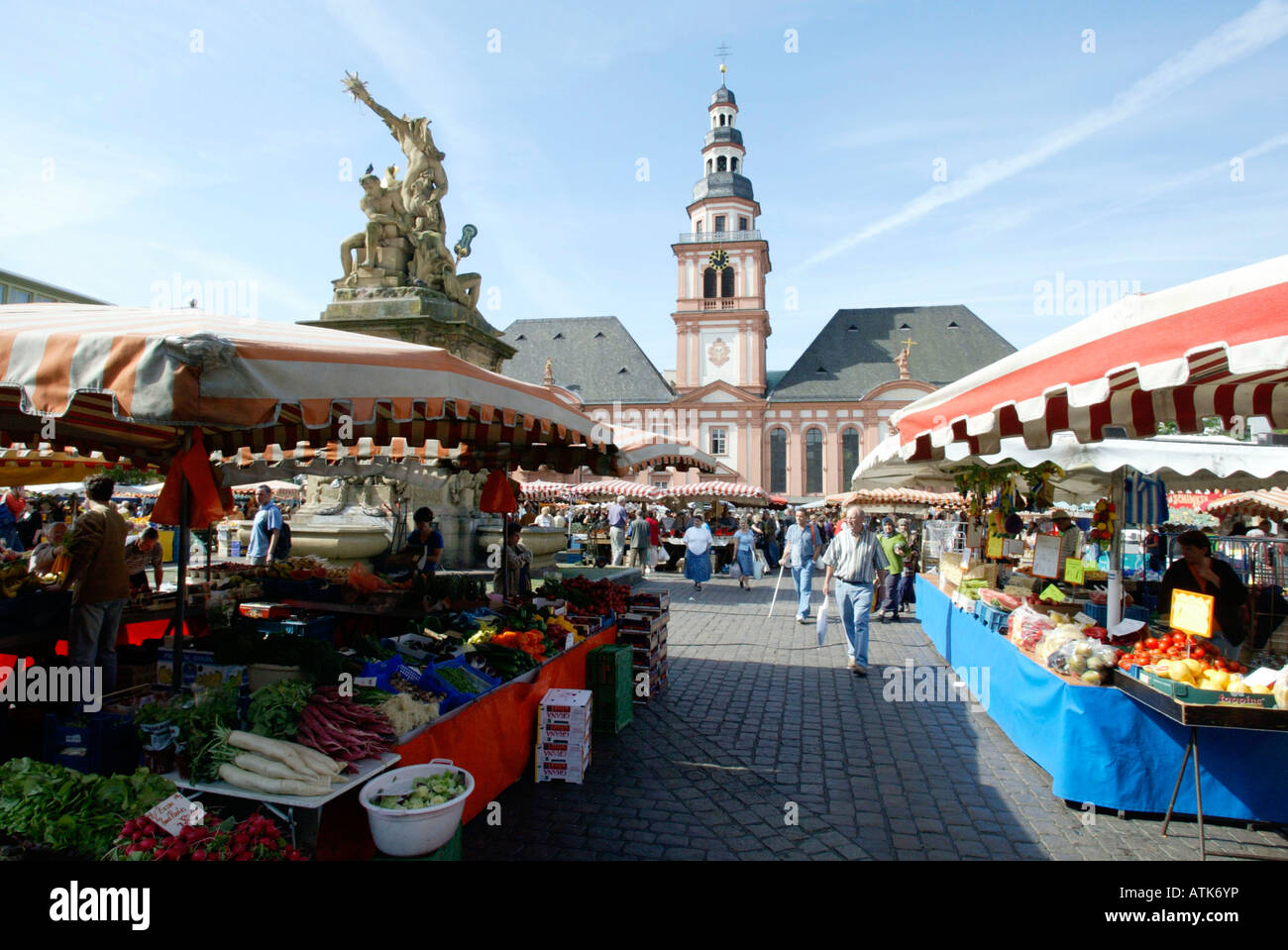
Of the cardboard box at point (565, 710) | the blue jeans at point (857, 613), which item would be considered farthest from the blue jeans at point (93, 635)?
the blue jeans at point (857, 613)

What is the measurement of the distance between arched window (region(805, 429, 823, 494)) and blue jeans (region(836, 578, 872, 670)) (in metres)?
50.7

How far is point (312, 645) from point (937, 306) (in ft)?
217

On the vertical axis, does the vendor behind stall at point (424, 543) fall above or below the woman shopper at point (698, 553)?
above

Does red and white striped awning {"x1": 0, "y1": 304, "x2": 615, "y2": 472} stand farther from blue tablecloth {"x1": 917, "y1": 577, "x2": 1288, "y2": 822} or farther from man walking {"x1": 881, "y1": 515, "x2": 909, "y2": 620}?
man walking {"x1": 881, "y1": 515, "x2": 909, "y2": 620}

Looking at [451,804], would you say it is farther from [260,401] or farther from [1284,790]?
[1284,790]

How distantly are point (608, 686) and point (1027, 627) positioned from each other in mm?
3507

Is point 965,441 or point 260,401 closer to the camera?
point 260,401

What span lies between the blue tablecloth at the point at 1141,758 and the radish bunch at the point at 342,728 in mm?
4328

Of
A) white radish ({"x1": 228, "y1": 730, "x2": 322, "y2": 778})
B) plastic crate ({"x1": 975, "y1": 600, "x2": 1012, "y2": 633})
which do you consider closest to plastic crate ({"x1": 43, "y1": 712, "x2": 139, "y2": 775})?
white radish ({"x1": 228, "y1": 730, "x2": 322, "y2": 778})

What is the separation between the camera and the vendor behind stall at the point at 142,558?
7527 millimetres

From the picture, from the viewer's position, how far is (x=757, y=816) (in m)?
4.69

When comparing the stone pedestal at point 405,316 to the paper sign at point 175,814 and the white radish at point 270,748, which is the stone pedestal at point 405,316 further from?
the paper sign at point 175,814

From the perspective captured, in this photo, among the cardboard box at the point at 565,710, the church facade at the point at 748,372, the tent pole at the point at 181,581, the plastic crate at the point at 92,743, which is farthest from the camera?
the church facade at the point at 748,372
